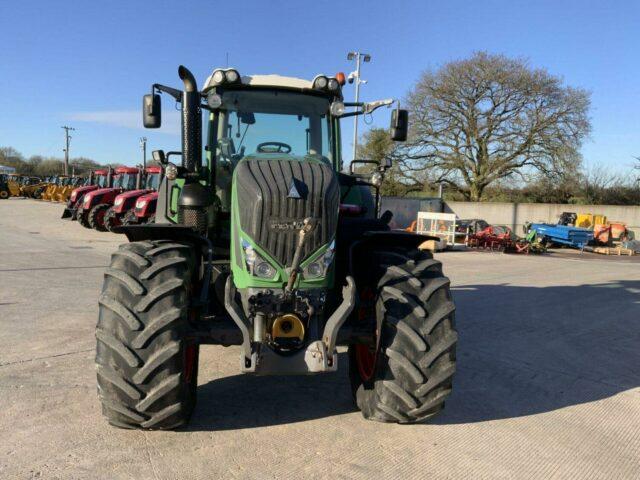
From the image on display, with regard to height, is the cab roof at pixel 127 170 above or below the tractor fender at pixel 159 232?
above

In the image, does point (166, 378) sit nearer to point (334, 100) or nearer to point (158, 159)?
point (158, 159)

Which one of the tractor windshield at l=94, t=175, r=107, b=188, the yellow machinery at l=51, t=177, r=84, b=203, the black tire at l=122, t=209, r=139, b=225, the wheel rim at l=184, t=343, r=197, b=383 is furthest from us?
the yellow machinery at l=51, t=177, r=84, b=203

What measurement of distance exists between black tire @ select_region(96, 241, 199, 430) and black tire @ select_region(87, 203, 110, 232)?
59.4 feet

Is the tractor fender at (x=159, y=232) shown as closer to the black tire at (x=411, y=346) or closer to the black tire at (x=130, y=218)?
the black tire at (x=411, y=346)

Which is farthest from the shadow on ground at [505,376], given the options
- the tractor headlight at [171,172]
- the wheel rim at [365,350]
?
the tractor headlight at [171,172]

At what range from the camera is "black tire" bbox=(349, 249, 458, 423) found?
3457mm

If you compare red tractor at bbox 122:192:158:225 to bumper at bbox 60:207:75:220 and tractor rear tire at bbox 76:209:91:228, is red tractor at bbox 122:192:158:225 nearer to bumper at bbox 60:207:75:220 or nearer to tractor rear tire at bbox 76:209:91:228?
tractor rear tire at bbox 76:209:91:228

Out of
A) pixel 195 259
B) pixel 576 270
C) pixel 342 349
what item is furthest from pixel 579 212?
pixel 195 259

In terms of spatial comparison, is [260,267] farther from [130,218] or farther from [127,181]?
[127,181]

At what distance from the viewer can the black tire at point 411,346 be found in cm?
346

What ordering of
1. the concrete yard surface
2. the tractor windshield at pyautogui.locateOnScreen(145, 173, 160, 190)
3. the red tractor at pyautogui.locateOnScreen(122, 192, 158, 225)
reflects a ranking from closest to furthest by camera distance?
1. the concrete yard surface
2. the red tractor at pyautogui.locateOnScreen(122, 192, 158, 225)
3. the tractor windshield at pyautogui.locateOnScreen(145, 173, 160, 190)

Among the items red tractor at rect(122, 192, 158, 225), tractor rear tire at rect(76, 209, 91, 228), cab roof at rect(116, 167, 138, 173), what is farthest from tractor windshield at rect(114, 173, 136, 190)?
red tractor at rect(122, 192, 158, 225)

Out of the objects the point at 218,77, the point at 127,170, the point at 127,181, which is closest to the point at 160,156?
the point at 218,77

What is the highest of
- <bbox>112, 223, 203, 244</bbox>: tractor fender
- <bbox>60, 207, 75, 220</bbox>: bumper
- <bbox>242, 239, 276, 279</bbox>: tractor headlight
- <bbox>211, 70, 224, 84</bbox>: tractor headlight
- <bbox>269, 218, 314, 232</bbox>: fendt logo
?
<bbox>211, 70, 224, 84</bbox>: tractor headlight
